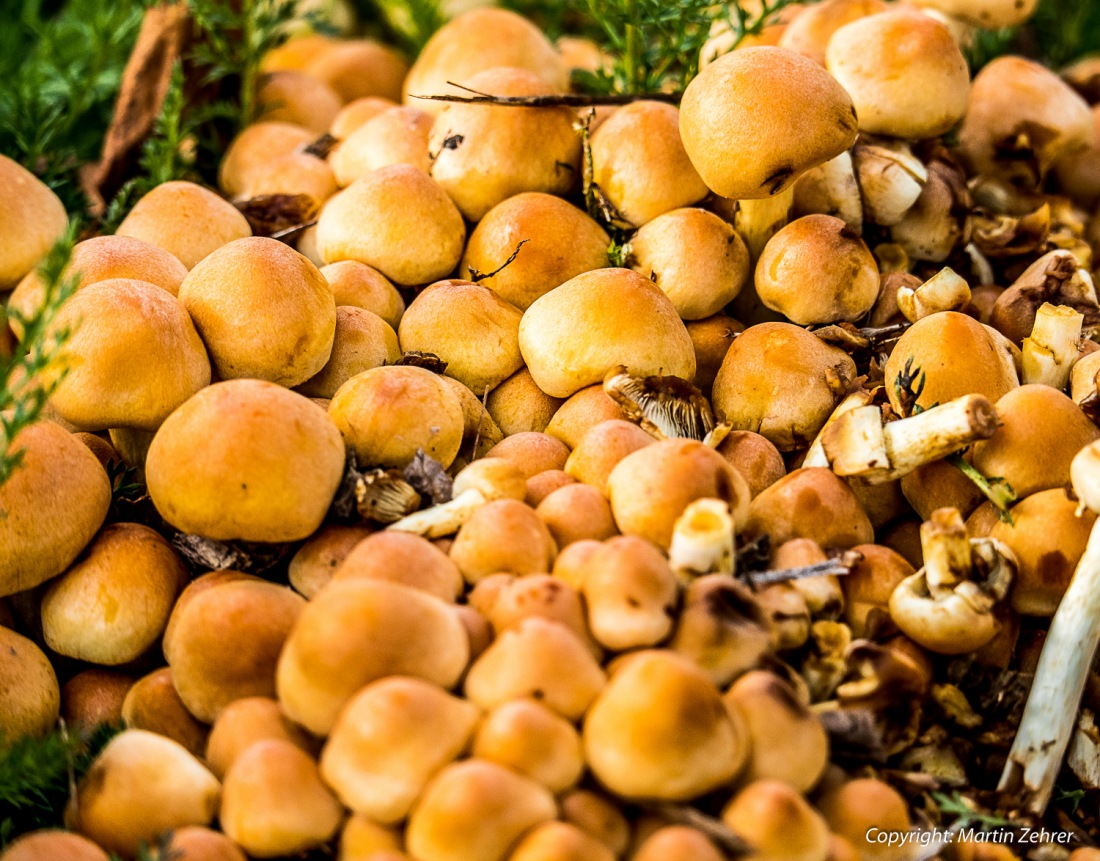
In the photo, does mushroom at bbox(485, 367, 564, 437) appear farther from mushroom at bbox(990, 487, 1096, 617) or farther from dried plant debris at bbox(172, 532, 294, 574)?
mushroom at bbox(990, 487, 1096, 617)

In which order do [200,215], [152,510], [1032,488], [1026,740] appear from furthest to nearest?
[200,215]
[152,510]
[1032,488]
[1026,740]

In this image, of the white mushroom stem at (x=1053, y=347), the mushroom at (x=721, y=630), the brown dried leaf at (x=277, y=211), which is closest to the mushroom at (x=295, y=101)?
the brown dried leaf at (x=277, y=211)

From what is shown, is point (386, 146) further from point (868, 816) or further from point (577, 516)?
point (868, 816)

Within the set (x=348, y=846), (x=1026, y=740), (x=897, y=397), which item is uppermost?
(x=897, y=397)

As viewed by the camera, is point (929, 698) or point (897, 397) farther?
point (897, 397)

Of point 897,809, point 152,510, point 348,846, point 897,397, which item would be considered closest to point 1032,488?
point 897,397

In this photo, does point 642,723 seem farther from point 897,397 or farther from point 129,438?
point 129,438

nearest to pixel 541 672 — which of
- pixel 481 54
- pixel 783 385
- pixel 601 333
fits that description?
pixel 601 333
